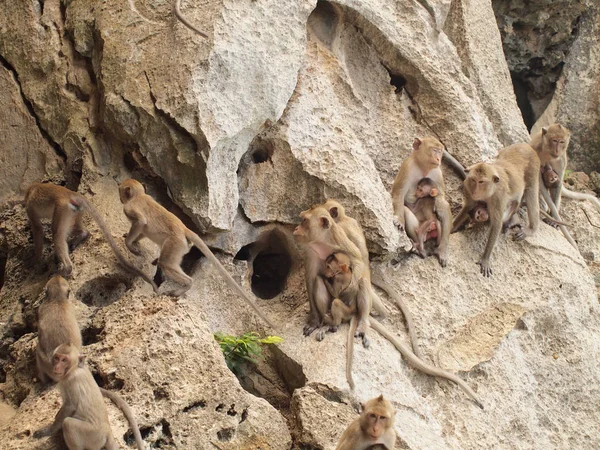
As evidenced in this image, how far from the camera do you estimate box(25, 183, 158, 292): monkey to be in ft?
26.5

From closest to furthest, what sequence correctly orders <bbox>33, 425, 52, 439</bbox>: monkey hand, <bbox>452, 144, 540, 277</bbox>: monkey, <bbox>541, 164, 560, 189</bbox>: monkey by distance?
<bbox>33, 425, 52, 439</bbox>: monkey hand < <bbox>452, 144, 540, 277</bbox>: monkey < <bbox>541, 164, 560, 189</bbox>: monkey

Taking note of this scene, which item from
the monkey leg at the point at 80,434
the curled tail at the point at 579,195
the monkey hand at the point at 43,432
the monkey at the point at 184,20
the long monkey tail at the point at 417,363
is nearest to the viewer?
the monkey leg at the point at 80,434

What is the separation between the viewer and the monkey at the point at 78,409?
6293 mm

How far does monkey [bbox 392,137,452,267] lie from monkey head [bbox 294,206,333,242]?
48.5 inches

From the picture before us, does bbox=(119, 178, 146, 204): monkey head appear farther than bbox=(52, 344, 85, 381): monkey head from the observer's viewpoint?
Yes

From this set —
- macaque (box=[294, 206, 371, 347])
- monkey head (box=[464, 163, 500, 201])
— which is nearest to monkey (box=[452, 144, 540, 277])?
monkey head (box=[464, 163, 500, 201])

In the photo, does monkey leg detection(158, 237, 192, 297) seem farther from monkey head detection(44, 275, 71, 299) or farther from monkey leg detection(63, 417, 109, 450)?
monkey leg detection(63, 417, 109, 450)

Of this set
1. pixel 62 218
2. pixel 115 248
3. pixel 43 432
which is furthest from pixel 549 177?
pixel 43 432

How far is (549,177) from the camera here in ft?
35.9

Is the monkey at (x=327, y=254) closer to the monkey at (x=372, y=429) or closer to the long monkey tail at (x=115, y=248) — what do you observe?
the long monkey tail at (x=115, y=248)

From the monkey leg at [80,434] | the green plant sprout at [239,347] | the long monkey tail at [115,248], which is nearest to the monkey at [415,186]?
the green plant sprout at [239,347]

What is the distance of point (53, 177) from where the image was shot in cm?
912

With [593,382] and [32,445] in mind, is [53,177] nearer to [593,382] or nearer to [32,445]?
[32,445]

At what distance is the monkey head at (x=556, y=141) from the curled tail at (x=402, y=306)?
290 centimetres
